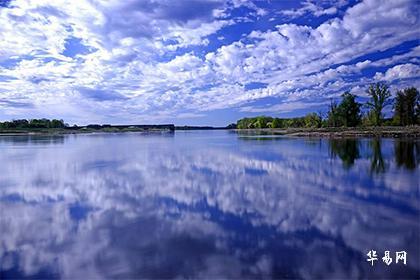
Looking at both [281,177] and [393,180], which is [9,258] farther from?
[393,180]

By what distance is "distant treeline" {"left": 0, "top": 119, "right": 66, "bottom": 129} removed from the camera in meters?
131

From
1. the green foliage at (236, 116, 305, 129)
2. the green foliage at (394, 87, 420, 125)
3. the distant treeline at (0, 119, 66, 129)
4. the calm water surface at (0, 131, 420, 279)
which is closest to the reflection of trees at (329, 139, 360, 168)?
the calm water surface at (0, 131, 420, 279)

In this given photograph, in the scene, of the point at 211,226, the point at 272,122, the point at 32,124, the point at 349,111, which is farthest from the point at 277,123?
the point at 211,226

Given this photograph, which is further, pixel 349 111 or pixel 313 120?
pixel 313 120

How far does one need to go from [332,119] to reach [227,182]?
78.2 m

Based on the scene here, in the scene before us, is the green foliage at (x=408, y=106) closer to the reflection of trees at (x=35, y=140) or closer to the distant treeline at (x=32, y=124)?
the reflection of trees at (x=35, y=140)

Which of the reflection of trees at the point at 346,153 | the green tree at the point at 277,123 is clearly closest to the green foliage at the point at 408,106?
the reflection of trees at the point at 346,153

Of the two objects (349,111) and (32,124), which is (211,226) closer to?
(349,111)

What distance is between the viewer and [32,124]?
136375mm

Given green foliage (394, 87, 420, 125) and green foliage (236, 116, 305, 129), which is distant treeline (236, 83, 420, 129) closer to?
green foliage (394, 87, 420, 125)

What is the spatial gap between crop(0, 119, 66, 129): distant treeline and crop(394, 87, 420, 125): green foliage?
134 metres

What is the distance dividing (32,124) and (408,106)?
137688 mm

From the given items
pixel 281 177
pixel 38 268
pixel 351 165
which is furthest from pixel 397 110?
pixel 38 268

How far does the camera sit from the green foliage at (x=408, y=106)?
2675 inches
